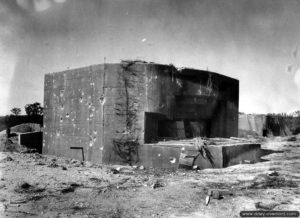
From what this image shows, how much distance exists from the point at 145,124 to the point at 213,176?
3770 millimetres

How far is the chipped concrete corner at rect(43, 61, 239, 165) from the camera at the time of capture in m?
11.5

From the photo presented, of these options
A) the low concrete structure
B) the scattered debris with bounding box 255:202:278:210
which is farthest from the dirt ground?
the low concrete structure

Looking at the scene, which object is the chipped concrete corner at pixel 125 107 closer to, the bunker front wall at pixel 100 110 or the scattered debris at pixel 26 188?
the bunker front wall at pixel 100 110

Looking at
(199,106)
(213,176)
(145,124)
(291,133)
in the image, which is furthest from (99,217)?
(291,133)

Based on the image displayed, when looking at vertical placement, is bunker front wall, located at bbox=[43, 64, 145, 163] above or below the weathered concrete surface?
above

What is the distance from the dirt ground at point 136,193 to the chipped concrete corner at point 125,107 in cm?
260

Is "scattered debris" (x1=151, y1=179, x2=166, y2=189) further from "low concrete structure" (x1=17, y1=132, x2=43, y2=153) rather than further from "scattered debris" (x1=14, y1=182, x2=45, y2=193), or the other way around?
"low concrete structure" (x1=17, y1=132, x2=43, y2=153)

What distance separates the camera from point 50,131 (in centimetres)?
1430

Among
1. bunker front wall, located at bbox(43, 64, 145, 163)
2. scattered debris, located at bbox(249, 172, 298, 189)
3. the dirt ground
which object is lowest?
the dirt ground

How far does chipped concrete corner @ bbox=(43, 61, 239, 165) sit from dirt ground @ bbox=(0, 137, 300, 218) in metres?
2.60

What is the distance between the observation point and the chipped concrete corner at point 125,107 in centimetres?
1152

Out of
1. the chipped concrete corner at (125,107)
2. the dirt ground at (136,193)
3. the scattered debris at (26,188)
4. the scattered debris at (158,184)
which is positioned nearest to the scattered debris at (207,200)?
the dirt ground at (136,193)

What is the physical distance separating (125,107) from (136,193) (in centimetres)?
538

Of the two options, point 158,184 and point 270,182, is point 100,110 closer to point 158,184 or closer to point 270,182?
point 158,184
